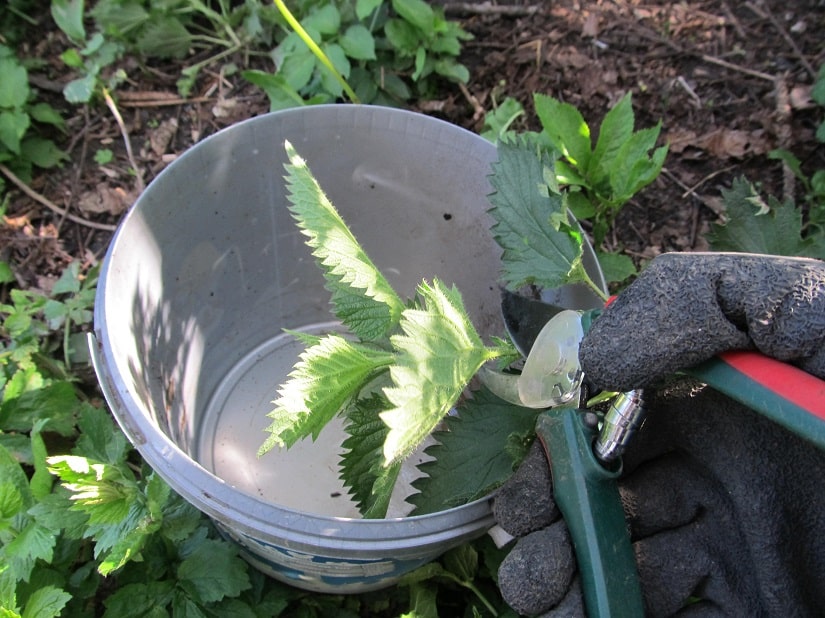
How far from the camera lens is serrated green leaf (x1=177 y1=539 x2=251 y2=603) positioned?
1.29m

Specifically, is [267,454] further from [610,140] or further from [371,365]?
[610,140]

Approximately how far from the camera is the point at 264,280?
1.69 metres

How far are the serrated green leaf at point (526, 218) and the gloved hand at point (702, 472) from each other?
1.02 ft

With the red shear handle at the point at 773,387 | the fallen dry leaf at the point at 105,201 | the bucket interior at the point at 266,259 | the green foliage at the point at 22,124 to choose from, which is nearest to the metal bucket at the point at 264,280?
the bucket interior at the point at 266,259

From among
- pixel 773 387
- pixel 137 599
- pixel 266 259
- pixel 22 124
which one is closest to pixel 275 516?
pixel 137 599

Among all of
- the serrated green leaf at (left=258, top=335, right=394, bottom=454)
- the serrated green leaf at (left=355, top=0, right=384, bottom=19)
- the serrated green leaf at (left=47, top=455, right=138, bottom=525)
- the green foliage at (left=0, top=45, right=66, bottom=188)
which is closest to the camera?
the serrated green leaf at (left=258, top=335, right=394, bottom=454)

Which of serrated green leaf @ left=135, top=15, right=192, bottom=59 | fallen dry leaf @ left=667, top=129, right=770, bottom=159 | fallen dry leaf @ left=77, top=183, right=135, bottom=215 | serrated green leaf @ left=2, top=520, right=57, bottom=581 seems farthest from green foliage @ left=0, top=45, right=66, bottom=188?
fallen dry leaf @ left=667, top=129, right=770, bottom=159

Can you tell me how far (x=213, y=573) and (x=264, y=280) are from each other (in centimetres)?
65

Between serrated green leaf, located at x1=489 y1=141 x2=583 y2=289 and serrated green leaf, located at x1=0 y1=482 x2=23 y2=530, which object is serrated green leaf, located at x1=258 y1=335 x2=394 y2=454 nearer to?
serrated green leaf, located at x1=489 y1=141 x2=583 y2=289

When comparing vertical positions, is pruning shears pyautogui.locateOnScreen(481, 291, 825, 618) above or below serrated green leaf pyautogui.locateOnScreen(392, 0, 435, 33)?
below

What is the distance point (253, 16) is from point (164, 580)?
4.65 feet

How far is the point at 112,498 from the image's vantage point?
1146 millimetres

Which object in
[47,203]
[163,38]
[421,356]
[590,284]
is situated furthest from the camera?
[163,38]

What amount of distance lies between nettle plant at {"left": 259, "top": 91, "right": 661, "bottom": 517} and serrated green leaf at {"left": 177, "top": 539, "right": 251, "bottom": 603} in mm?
279
